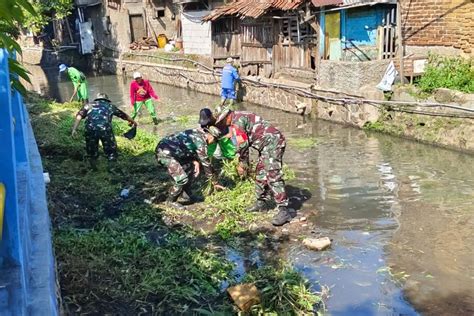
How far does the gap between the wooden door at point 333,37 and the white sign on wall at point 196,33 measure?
10.1 metres

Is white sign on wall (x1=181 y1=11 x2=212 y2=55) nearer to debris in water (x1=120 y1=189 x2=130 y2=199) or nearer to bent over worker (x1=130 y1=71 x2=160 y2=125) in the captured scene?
bent over worker (x1=130 y1=71 x2=160 y2=125)

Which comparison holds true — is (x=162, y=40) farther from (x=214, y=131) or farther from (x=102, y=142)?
(x=214, y=131)

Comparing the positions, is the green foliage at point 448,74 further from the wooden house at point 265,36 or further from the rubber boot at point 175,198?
the rubber boot at point 175,198

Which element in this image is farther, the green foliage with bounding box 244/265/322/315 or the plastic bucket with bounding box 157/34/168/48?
the plastic bucket with bounding box 157/34/168/48

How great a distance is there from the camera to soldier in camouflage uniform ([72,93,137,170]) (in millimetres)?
10195

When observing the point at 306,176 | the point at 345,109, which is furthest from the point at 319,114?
the point at 306,176

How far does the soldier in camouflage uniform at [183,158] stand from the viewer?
807 centimetres

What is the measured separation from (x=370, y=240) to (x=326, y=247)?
739 millimetres

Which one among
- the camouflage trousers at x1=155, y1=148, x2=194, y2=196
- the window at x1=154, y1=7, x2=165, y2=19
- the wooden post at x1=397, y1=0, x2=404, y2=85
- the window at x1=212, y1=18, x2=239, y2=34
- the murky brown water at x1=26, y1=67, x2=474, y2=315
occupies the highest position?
the window at x1=154, y1=7, x2=165, y2=19

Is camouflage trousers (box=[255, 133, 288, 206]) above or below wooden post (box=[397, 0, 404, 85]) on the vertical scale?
below

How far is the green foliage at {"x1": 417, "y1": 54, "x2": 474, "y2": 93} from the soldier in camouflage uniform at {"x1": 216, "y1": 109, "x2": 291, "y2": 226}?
21.9 ft

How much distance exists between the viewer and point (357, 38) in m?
15.6

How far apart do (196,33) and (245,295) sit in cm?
2276

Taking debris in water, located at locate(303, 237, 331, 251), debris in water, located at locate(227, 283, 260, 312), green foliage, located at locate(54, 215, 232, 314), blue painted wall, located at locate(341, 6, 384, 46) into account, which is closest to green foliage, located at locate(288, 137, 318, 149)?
blue painted wall, located at locate(341, 6, 384, 46)
